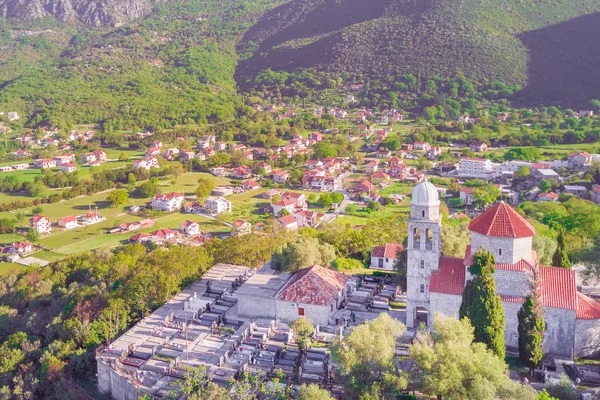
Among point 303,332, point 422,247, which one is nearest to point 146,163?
point 303,332

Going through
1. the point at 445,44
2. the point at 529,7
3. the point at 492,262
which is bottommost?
the point at 492,262

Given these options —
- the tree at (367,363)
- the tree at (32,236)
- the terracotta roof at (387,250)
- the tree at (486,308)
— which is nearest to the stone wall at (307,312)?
the tree at (367,363)

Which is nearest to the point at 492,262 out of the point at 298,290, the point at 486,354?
the point at 486,354

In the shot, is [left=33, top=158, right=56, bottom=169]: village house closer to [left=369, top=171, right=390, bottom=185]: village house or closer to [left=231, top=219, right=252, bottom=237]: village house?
[left=231, top=219, right=252, bottom=237]: village house

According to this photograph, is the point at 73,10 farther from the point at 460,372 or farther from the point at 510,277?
the point at 460,372

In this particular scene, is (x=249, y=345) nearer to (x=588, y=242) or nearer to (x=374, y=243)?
(x=374, y=243)

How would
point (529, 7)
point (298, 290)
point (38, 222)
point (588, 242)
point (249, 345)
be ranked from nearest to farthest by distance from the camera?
point (249, 345) < point (298, 290) < point (588, 242) < point (38, 222) < point (529, 7)

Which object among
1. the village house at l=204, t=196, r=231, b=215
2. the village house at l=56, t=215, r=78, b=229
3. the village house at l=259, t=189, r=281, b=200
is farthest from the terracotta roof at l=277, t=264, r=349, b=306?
the village house at l=259, t=189, r=281, b=200
